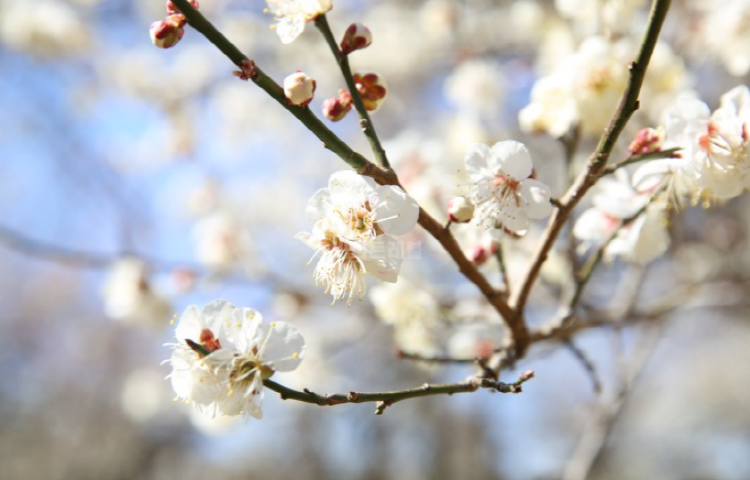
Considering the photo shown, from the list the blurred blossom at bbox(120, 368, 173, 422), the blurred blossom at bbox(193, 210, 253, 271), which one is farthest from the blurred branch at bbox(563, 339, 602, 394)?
the blurred blossom at bbox(120, 368, 173, 422)

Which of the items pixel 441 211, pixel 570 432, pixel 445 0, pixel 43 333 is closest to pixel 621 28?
pixel 441 211

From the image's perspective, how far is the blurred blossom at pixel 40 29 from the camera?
3.08 metres

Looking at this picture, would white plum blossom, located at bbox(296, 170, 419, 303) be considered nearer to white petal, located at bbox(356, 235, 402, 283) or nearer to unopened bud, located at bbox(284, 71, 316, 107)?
white petal, located at bbox(356, 235, 402, 283)

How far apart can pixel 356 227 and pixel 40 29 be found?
297cm

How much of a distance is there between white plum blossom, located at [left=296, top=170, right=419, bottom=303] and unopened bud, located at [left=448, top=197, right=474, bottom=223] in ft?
0.32

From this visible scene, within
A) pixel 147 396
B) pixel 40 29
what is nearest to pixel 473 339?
pixel 40 29

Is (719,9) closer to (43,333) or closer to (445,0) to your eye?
(445,0)

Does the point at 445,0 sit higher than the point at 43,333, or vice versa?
the point at 445,0

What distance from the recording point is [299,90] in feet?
2.60

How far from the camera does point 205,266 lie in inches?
87.4

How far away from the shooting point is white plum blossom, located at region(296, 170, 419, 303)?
2.66 ft

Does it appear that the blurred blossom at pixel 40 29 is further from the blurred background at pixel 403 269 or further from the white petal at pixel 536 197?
the white petal at pixel 536 197

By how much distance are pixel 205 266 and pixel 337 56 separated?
1507 mm

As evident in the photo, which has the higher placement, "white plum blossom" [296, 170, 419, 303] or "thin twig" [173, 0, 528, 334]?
"thin twig" [173, 0, 528, 334]
